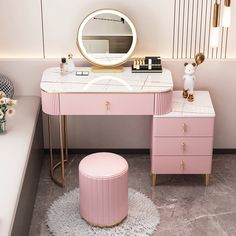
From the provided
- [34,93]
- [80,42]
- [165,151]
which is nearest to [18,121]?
[34,93]

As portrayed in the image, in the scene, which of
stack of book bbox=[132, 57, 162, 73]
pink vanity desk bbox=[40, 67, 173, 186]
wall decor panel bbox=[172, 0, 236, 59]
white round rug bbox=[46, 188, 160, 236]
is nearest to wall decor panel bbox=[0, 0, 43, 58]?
pink vanity desk bbox=[40, 67, 173, 186]

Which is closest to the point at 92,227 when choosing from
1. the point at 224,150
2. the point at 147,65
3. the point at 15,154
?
the point at 15,154

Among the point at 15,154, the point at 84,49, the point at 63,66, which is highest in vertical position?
the point at 84,49

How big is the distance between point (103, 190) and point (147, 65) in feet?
3.35

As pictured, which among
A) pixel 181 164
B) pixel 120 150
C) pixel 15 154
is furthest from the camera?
pixel 120 150

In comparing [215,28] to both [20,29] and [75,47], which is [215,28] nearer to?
[75,47]

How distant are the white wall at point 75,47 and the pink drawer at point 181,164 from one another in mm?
537

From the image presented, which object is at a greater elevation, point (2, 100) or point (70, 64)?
point (70, 64)

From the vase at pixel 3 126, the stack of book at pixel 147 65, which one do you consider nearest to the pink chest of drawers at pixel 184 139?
the stack of book at pixel 147 65

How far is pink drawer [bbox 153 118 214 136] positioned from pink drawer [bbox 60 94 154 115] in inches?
5.5

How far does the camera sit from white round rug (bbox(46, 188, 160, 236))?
310 cm

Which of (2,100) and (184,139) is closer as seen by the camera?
(2,100)

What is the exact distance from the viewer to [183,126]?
3420 mm

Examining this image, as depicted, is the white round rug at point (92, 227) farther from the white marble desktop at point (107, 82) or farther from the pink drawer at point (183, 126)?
the white marble desktop at point (107, 82)
